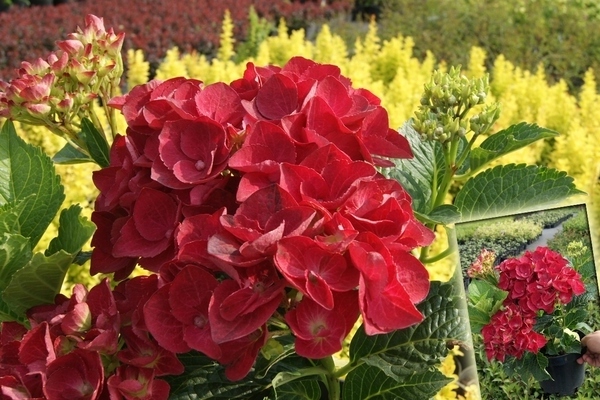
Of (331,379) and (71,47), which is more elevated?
(71,47)

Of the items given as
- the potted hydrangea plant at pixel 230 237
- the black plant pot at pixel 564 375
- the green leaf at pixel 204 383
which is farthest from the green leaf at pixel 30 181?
the black plant pot at pixel 564 375

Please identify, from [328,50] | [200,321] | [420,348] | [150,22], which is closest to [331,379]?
[420,348]

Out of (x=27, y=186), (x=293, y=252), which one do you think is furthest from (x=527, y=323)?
(x=27, y=186)

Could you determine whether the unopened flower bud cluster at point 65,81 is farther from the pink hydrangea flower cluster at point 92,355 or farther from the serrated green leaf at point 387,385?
the serrated green leaf at point 387,385

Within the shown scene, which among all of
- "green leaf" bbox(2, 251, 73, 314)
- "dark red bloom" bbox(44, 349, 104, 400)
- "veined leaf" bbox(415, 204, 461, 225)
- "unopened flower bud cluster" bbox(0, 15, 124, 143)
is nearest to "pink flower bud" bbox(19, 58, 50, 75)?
"unopened flower bud cluster" bbox(0, 15, 124, 143)

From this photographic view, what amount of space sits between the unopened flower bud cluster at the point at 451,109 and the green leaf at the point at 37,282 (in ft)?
1.51

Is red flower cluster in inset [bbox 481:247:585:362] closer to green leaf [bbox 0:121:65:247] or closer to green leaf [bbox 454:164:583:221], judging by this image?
green leaf [bbox 454:164:583:221]

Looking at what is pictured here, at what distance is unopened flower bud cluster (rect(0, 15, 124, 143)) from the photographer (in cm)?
103

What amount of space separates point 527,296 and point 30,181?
644 millimetres

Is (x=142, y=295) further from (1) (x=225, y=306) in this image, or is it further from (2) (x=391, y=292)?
(2) (x=391, y=292)

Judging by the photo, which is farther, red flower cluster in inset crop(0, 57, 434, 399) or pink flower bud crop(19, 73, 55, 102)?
pink flower bud crop(19, 73, 55, 102)

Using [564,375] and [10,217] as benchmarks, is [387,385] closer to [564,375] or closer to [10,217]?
[564,375]

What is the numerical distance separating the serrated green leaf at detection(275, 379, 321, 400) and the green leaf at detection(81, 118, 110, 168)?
1.23ft

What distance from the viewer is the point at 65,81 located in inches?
42.1
